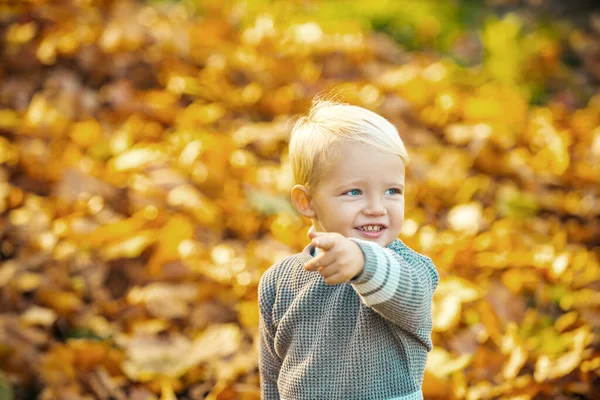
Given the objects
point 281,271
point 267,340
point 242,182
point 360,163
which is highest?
point 360,163

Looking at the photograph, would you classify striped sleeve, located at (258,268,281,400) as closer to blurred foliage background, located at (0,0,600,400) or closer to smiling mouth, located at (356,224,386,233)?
smiling mouth, located at (356,224,386,233)

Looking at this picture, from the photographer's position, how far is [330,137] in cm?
140

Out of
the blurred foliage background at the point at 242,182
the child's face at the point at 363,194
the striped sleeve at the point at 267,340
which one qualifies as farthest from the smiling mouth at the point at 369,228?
the blurred foliage background at the point at 242,182

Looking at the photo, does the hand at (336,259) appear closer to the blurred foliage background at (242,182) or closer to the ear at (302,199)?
the ear at (302,199)

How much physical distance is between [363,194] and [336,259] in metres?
0.22

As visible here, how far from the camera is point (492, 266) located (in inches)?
102

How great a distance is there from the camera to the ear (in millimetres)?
1461

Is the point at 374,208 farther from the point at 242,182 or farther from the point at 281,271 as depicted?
the point at 242,182

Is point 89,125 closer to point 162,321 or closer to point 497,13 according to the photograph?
point 162,321

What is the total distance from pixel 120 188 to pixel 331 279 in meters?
1.87

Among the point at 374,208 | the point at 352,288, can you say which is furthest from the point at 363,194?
the point at 352,288

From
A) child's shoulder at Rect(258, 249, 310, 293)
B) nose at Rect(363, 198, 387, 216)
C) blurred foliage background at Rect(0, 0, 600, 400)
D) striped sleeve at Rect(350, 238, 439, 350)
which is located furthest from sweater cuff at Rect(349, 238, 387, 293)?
blurred foliage background at Rect(0, 0, 600, 400)

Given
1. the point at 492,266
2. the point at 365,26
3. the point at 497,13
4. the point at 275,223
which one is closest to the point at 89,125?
the point at 275,223

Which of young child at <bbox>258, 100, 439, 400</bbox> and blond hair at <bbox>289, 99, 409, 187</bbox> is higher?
blond hair at <bbox>289, 99, 409, 187</bbox>
